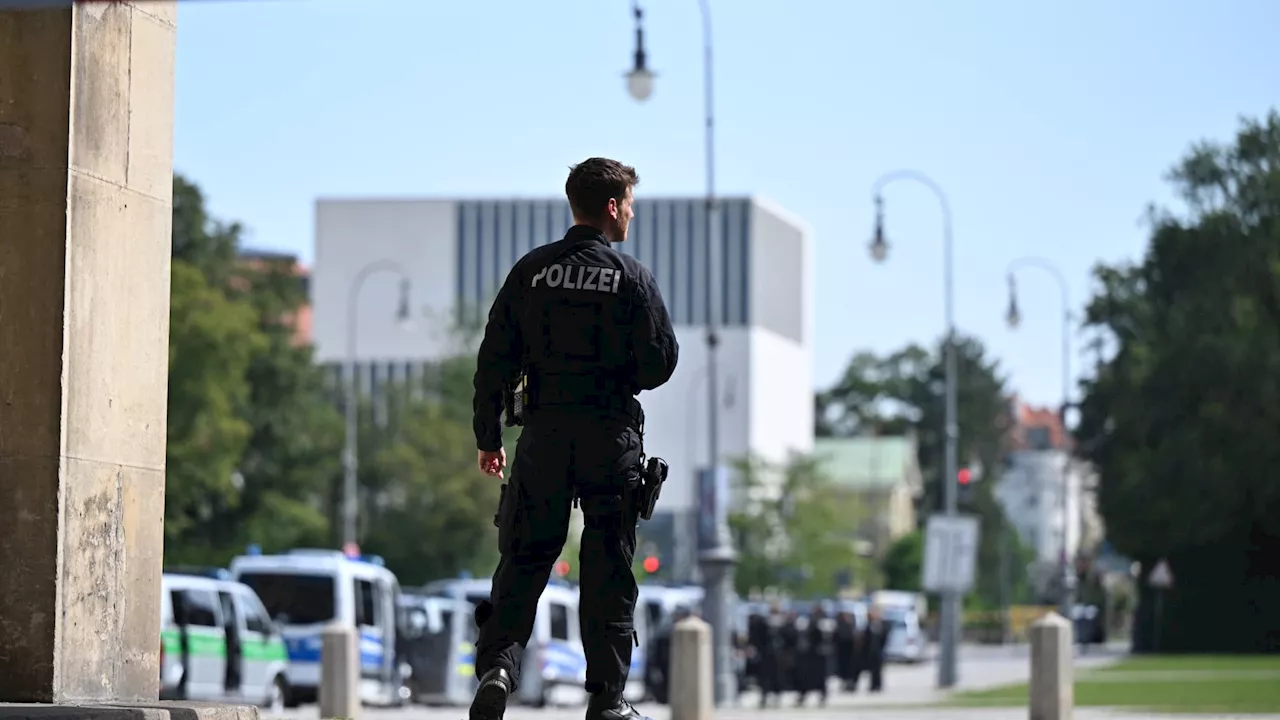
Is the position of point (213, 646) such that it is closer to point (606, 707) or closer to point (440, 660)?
point (440, 660)

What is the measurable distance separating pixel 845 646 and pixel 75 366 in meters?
37.7

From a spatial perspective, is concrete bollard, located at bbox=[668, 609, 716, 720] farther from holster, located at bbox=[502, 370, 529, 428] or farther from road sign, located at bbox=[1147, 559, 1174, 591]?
road sign, located at bbox=[1147, 559, 1174, 591]

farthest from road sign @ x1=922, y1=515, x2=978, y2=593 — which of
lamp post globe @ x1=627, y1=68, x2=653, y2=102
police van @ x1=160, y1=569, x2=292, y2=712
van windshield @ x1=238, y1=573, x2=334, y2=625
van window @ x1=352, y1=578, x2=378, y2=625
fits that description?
police van @ x1=160, y1=569, x2=292, y2=712

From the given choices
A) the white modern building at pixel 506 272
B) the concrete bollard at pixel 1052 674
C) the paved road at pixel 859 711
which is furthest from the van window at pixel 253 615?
the white modern building at pixel 506 272

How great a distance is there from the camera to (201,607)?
28.5 meters

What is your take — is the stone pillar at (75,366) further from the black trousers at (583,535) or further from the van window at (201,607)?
Answer: the van window at (201,607)

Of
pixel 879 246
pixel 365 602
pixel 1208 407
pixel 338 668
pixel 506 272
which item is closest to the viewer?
pixel 338 668

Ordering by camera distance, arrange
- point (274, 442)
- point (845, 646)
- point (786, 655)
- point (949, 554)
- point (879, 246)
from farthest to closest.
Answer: point (274, 442), point (879, 246), point (845, 646), point (949, 554), point (786, 655)

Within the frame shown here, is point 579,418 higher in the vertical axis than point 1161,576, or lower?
higher

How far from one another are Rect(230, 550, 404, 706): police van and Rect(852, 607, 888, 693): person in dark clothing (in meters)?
12.5

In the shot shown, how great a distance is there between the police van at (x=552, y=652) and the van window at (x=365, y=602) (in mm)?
3107

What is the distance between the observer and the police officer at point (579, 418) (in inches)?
310

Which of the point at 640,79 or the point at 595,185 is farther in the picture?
the point at 640,79

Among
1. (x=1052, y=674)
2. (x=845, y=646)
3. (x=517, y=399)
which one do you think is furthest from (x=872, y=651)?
(x=517, y=399)
